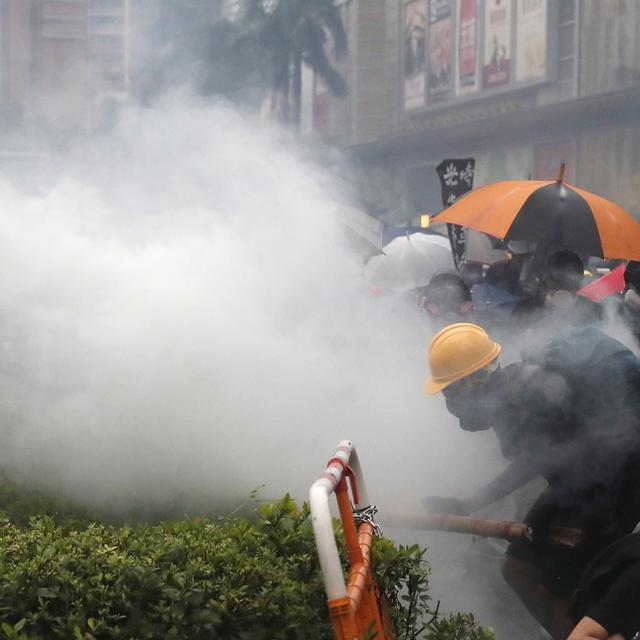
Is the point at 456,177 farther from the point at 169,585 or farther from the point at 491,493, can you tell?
the point at 169,585

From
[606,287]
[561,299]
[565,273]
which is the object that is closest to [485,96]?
[606,287]

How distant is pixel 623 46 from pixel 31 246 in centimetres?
2160

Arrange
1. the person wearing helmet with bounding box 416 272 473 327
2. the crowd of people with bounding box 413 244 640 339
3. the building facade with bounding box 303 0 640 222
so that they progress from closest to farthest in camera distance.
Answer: the crowd of people with bounding box 413 244 640 339
the person wearing helmet with bounding box 416 272 473 327
the building facade with bounding box 303 0 640 222

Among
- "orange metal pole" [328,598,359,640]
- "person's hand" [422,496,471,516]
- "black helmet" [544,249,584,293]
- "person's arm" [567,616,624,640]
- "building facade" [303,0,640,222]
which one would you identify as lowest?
"person's hand" [422,496,471,516]

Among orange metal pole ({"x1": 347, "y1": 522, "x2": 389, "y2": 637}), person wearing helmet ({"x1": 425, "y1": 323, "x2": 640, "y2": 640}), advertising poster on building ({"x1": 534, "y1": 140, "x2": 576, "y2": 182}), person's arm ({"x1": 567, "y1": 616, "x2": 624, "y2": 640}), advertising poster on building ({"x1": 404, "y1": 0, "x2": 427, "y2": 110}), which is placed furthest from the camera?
advertising poster on building ({"x1": 404, "y1": 0, "x2": 427, "y2": 110})

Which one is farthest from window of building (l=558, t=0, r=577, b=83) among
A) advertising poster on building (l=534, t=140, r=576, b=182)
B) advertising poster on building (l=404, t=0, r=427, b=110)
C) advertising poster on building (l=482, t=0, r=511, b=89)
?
advertising poster on building (l=404, t=0, r=427, b=110)

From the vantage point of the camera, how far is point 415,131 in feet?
106

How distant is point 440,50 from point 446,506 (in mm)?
29837

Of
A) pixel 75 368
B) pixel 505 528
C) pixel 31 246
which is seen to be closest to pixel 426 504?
pixel 505 528

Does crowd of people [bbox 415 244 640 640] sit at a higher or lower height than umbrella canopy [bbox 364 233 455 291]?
lower

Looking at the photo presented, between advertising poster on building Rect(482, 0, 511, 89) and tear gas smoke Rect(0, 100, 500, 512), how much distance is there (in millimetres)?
24300

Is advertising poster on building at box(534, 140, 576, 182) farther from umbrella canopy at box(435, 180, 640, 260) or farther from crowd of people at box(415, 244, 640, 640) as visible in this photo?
crowd of people at box(415, 244, 640, 640)

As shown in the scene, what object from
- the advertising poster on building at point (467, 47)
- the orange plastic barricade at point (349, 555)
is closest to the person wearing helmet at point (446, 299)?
the orange plastic barricade at point (349, 555)

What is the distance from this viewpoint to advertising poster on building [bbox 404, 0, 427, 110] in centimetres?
3380
